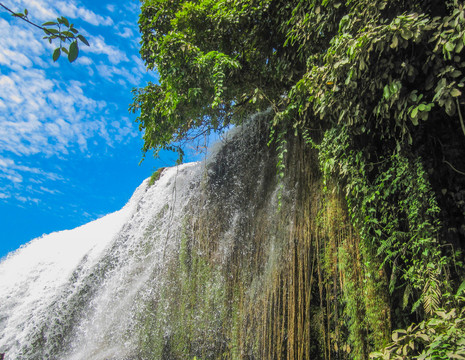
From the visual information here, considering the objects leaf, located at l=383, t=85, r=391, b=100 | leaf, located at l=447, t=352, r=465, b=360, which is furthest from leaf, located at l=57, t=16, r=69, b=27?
leaf, located at l=447, t=352, r=465, b=360

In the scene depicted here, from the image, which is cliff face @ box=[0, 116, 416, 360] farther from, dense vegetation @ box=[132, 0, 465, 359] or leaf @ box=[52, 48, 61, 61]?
leaf @ box=[52, 48, 61, 61]

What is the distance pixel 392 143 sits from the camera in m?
3.44

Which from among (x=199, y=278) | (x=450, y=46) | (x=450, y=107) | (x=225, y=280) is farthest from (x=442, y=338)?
(x=199, y=278)

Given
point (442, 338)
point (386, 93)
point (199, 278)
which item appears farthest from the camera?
point (199, 278)

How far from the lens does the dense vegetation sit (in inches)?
104

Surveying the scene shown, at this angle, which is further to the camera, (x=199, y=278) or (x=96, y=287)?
(x=96, y=287)

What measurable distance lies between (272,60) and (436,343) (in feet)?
13.2

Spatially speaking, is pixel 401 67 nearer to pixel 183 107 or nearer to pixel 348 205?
pixel 348 205

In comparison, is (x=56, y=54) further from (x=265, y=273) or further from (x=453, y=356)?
(x=265, y=273)

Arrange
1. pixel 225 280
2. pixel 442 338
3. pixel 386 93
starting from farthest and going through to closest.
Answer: pixel 225 280 → pixel 386 93 → pixel 442 338

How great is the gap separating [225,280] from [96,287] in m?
2.51

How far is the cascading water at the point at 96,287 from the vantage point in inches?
207

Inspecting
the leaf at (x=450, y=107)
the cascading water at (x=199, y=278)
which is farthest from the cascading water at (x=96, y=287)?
the leaf at (x=450, y=107)

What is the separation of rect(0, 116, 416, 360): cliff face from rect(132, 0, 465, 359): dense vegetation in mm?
162
